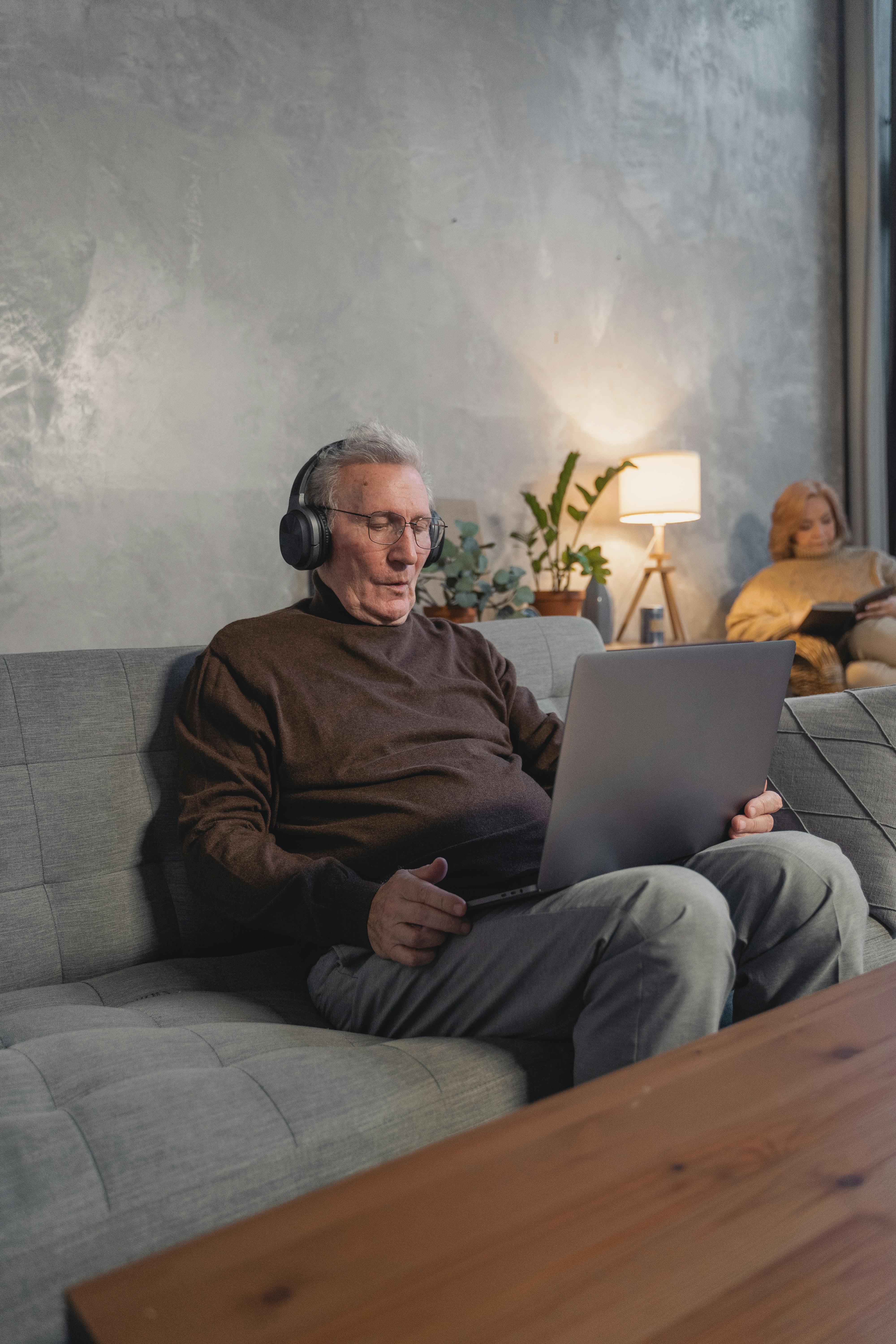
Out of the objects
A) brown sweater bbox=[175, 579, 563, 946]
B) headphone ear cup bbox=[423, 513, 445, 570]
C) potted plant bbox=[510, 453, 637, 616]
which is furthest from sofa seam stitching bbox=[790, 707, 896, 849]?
potted plant bbox=[510, 453, 637, 616]

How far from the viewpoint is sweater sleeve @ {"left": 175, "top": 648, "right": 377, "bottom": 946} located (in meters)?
1.17

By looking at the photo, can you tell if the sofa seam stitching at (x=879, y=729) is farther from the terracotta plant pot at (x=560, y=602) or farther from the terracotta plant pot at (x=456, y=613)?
the terracotta plant pot at (x=560, y=602)

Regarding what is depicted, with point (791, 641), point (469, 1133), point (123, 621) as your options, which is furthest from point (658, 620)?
point (469, 1133)

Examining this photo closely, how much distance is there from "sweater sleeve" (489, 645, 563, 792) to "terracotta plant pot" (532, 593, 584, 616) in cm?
147

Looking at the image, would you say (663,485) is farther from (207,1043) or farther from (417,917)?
(207,1043)

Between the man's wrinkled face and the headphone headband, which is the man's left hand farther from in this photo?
the headphone headband

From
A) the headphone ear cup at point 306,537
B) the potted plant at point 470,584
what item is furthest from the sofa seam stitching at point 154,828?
the potted plant at point 470,584

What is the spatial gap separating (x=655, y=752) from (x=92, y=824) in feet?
2.63

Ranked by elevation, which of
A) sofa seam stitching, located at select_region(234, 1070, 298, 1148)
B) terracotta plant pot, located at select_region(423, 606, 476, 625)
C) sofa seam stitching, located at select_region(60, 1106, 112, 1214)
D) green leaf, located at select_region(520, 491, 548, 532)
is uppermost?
green leaf, located at select_region(520, 491, 548, 532)

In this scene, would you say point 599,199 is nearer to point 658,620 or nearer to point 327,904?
point 658,620

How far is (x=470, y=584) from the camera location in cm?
294

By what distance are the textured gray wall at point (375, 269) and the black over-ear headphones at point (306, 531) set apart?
114 cm

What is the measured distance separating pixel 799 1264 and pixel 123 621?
2.37 meters

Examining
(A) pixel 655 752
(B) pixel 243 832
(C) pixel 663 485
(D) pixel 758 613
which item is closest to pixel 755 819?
(A) pixel 655 752
